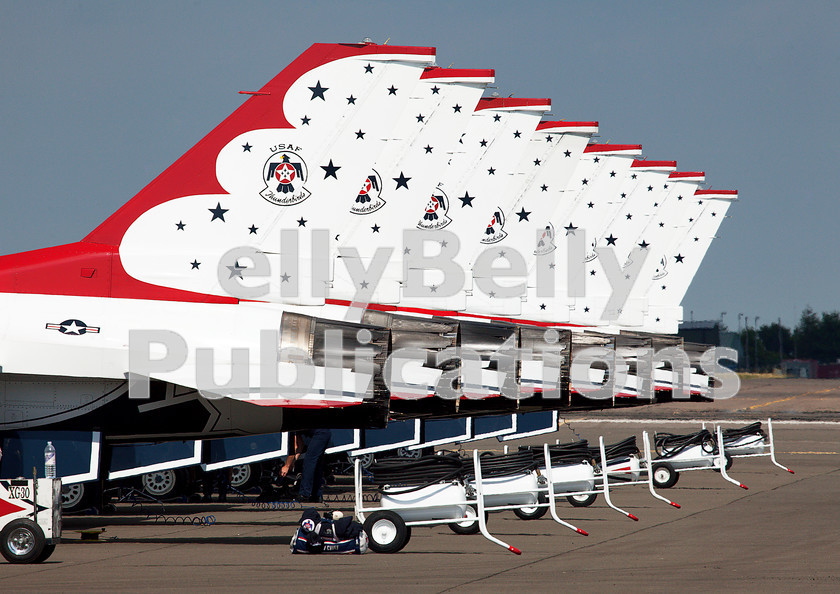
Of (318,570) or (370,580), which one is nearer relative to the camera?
(370,580)

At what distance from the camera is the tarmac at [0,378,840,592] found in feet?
38.9

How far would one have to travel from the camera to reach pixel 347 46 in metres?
16.5

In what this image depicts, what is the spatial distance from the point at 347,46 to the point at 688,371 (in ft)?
36.0

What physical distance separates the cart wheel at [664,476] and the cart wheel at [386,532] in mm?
10542

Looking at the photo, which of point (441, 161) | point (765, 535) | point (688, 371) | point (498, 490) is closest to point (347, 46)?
point (441, 161)

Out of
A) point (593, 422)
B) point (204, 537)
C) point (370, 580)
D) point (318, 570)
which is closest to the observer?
point (370, 580)

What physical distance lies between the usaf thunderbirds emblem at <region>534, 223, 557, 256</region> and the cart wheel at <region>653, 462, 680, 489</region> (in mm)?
5437

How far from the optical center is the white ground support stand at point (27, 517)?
13.2 metres

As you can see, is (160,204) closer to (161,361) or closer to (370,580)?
(161,361)

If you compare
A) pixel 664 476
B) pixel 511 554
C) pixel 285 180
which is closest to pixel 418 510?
pixel 511 554

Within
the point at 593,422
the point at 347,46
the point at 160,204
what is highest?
the point at 347,46

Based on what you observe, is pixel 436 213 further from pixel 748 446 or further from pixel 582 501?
pixel 748 446

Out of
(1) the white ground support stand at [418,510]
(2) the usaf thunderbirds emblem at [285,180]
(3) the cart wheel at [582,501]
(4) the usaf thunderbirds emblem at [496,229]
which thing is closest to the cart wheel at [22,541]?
(1) the white ground support stand at [418,510]

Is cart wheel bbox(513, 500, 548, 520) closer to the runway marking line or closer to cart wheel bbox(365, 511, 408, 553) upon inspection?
cart wheel bbox(365, 511, 408, 553)
